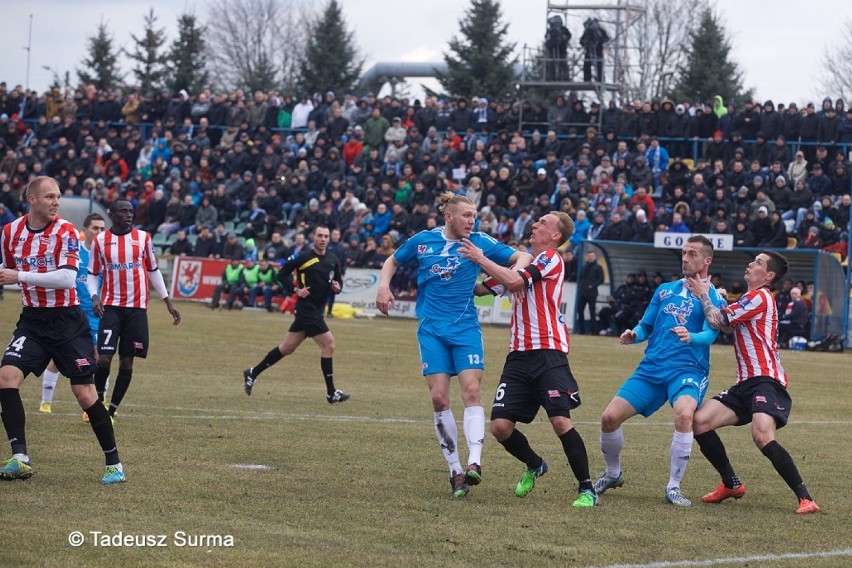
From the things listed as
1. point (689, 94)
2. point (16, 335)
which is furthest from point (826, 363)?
point (689, 94)

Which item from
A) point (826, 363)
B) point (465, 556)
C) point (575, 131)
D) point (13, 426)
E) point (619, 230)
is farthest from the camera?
point (575, 131)

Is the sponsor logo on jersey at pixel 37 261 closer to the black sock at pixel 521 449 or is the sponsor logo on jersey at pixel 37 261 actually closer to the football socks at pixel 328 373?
the black sock at pixel 521 449

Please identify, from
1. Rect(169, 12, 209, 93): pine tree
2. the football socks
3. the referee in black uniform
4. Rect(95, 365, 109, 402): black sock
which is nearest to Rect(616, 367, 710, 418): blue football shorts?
Rect(95, 365, 109, 402): black sock

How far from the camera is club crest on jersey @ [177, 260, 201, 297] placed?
3484cm

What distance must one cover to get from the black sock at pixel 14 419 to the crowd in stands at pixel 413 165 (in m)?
22.1

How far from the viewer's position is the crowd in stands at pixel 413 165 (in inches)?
1238

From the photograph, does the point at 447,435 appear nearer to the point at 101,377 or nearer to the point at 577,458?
the point at 577,458

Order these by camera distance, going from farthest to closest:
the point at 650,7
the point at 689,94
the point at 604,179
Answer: the point at 650,7, the point at 689,94, the point at 604,179

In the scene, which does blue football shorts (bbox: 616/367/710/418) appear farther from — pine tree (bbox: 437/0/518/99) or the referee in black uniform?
pine tree (bbox: 437/0/518/99)

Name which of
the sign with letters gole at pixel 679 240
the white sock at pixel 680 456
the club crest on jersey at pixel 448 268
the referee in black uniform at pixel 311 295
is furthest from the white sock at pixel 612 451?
the sign with letters gole at pixel 679 240

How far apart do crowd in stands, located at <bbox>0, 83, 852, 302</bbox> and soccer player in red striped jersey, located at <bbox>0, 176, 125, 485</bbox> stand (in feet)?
71.8

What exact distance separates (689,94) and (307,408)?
40533mm

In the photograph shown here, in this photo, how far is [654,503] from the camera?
349 inches

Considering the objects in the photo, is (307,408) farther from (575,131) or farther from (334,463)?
(575,131)
